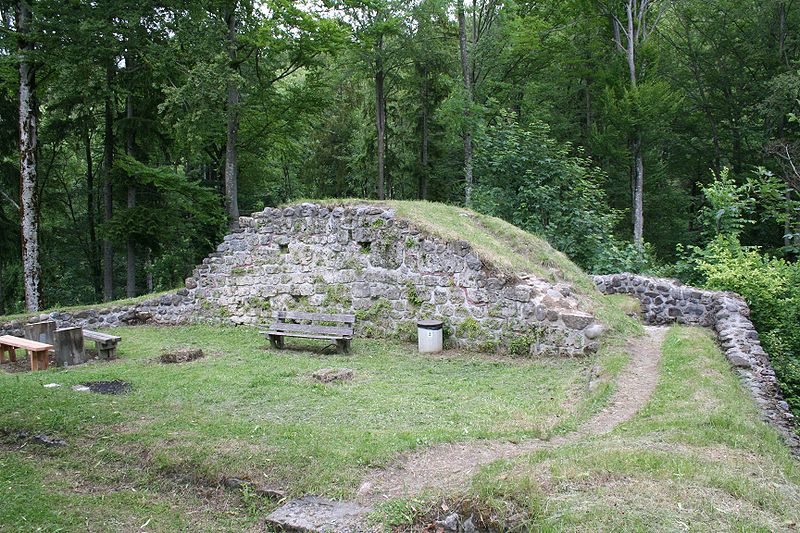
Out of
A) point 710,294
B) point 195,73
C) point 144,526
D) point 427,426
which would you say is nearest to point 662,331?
point 710,294

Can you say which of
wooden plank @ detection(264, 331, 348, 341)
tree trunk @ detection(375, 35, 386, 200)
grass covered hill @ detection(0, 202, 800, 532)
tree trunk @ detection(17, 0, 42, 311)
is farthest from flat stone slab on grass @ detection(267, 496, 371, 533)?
tree trunk @ detection(375, 35, 386, 200)

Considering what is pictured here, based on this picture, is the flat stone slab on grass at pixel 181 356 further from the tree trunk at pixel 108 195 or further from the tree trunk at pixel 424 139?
the tree trunk at pixel 424 139

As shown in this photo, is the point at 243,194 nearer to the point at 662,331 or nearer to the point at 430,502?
the point at 662,331

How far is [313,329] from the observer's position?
9.77 m

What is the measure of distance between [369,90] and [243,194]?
7209 mm

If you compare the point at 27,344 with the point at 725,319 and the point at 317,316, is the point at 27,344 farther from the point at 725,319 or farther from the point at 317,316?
the point at 725,319

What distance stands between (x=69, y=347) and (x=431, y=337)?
244 inches

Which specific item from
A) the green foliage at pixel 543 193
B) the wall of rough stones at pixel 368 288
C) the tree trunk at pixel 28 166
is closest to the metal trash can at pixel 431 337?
the wall of rough stones at pixel 368 288

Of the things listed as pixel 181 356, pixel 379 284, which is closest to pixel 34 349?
pixel 181 356

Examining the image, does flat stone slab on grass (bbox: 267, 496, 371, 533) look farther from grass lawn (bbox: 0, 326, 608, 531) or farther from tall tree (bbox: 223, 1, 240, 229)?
tall tree (bbox: 223, 1, 240, 229)

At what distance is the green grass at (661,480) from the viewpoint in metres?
3.31

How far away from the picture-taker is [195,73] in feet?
48.9

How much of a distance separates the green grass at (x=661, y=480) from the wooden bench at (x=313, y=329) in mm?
5299

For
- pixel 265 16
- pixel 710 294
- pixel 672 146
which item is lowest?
pixel 710 294
